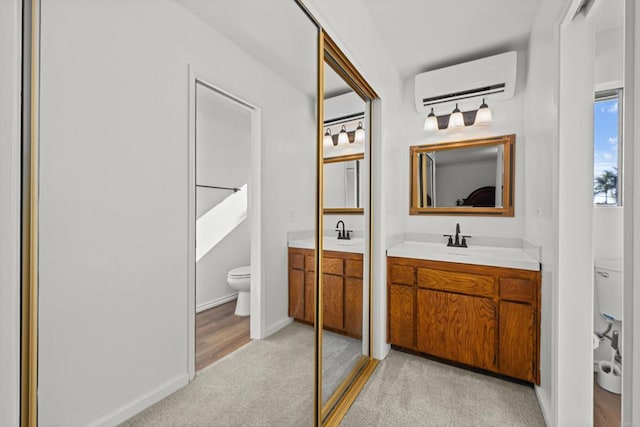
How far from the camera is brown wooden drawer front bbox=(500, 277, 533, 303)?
1865 millimetres

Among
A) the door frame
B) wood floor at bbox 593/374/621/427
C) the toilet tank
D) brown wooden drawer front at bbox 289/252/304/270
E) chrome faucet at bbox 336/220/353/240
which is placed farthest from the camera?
the toilet tank

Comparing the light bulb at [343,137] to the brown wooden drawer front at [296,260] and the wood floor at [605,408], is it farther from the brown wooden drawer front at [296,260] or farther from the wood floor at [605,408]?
the wood floor at [605,408]

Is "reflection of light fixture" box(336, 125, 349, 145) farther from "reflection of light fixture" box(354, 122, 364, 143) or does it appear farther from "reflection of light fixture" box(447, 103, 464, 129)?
"reflection of light fixture" box(447, 103, 464, 129)

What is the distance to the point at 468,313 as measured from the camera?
2.05 metres

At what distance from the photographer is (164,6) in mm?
675

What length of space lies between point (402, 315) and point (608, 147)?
201 cm

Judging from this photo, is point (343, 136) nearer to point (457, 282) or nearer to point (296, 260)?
point (296, 260)

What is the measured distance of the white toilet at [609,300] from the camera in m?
1.83

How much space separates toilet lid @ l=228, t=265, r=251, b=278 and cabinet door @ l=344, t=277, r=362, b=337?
961 mm

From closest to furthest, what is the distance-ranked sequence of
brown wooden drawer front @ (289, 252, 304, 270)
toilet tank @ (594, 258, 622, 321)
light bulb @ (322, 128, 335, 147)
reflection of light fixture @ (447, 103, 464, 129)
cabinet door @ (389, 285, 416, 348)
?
brown wooden drawer front @ (289, 252, 304, 270)
light bulb @ (322, 128, 335, 147)
toilet tank @ (594, 258, 622, 321)
cabinet door @ (389, 285, 416, 348)
reflection of light fixture @ (447, 103, 464, 129)

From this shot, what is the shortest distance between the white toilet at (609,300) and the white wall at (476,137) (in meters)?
0.59

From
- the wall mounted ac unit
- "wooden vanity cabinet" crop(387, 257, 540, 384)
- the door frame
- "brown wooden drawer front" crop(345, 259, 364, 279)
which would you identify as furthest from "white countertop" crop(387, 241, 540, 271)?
the door frame
